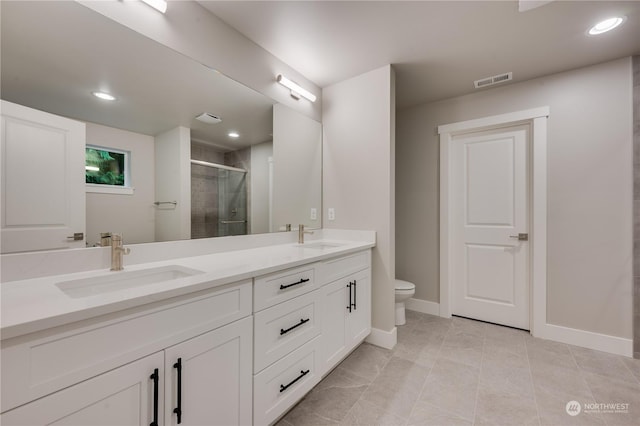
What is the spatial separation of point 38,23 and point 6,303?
3.73ft

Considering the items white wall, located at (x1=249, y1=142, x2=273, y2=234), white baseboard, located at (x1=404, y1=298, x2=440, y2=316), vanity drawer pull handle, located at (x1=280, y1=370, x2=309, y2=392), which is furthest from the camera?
white baseboard, located at (x1=404, y1=298, x2=440, y2=316)

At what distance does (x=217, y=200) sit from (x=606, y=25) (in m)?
2.86

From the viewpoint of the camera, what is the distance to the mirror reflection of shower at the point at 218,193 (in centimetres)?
165

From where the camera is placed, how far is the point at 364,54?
6.86 feet

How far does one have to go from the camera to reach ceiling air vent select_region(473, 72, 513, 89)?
7.84 ft

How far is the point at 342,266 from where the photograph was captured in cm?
184

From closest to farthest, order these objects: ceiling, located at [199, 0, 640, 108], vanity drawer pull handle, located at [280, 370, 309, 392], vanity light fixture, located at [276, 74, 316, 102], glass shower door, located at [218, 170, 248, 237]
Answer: vanity drawer pull handle, located at [280, 370, 309, 392] → ceiling, located at [199, 0, 640, 108] → glass shower door, located at [218, 170, 248, 237] → vanity light fixture, located at [276, 74, 316, 102]

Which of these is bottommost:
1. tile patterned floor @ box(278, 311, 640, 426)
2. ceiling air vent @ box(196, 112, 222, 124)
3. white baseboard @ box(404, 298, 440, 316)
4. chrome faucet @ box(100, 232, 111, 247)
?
tile patterned floor @ box(278, 311, 640, 426)

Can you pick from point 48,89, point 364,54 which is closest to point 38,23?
point 48,89

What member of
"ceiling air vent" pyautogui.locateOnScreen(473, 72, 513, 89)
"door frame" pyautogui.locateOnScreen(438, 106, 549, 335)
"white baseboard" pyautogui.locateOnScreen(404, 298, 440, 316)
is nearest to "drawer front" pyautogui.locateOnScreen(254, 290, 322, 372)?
"white baseboard" pyautogui.locateOnScreen(404, 298, 440, 316)

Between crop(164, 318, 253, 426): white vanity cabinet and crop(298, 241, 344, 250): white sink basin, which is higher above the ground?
crop(298, 241, 344, 250): white sink basin

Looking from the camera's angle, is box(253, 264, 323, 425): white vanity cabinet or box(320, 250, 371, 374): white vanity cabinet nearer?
box(253, 264, 323, 425): white vanity cabinet

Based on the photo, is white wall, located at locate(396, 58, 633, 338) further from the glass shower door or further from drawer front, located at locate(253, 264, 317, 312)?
the glass shower door

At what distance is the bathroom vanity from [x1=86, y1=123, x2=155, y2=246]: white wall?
18 centimetres
